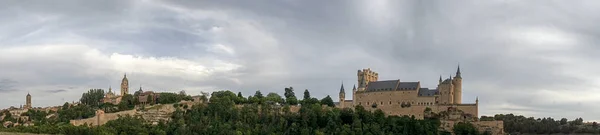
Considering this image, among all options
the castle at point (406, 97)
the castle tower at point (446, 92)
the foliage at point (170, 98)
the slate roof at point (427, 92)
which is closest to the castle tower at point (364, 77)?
the castle at point (406, 97)

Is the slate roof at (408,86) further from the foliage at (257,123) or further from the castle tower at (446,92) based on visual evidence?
the foliage at (257,123)

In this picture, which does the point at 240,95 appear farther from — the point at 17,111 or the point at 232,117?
the point at 17,111

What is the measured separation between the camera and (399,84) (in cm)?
9481

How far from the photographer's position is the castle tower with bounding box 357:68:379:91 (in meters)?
100

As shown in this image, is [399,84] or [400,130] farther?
[399,84]

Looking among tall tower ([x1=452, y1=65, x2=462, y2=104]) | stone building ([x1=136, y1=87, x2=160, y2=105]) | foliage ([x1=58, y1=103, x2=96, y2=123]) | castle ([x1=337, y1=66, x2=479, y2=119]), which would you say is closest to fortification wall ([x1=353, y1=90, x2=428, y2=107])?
castle ([x1=337, y1=66, x2=479, y2=119])

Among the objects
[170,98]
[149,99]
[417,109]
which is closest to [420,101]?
[417,109]

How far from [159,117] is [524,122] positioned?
5109 centimetres

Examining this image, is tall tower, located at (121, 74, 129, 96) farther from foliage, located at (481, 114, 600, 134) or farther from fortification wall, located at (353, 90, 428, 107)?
foliage, located at (481, 114, 600, 134)

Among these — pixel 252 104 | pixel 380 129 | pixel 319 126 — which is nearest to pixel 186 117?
pixel 252 104

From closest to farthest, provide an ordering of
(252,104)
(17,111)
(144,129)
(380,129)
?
1. (144,129)
2. (380,129)
3. (252,104)
4. (17,111)

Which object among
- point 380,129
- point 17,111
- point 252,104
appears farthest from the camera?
point 17,111

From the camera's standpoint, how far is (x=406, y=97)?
92.2 m

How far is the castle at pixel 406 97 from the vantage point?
8744 cm
